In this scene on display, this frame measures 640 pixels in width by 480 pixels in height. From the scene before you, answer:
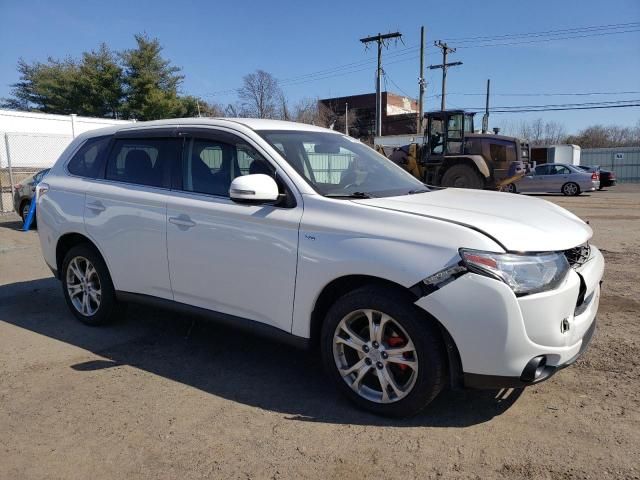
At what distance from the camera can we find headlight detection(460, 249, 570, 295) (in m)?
2.78

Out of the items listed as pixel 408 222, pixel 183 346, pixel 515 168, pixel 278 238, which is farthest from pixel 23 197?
pixel 515 168

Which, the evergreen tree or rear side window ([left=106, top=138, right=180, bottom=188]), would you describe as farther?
the evergreen tree

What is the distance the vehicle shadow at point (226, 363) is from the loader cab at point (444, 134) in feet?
46.7

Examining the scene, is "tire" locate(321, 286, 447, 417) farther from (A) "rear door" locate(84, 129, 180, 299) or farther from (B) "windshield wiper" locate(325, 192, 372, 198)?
(A) "rear door" locate(84, 129, 180, 299)

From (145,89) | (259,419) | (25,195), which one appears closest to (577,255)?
(259,419)

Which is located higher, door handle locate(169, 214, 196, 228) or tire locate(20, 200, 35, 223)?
door handle locate(169, 214, 196, 228)

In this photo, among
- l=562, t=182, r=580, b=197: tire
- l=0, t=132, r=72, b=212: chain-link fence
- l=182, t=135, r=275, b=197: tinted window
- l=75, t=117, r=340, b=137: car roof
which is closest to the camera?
l=182, t=135, r=275, b=197: tinted window

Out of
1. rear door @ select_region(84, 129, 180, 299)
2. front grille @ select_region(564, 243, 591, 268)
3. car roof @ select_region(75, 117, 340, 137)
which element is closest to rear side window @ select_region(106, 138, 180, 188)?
rear door @ select_region(84, 129, 180, 299)

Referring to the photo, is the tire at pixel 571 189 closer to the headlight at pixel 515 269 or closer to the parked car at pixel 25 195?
the parked car at pixel 25 195

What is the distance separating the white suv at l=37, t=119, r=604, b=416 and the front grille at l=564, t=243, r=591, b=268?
1cm

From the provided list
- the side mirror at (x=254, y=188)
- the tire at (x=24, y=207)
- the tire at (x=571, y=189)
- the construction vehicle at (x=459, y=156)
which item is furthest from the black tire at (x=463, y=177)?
the side mirror at (x=254, y=188)

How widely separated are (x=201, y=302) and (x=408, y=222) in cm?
182

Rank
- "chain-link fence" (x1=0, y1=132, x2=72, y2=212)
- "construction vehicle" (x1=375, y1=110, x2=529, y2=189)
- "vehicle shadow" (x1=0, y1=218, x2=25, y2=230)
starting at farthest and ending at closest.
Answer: "chain-link fence" (x1=0, y1=132, x2=72, y2=212) < "construction vehicle" (x1=375, y1=110, x2=529, y2=189) < "vehicle shadow" (x1=0, y1=218, x2=25, y2=230)

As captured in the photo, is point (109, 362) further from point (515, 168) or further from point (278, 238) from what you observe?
point (515, 168)
